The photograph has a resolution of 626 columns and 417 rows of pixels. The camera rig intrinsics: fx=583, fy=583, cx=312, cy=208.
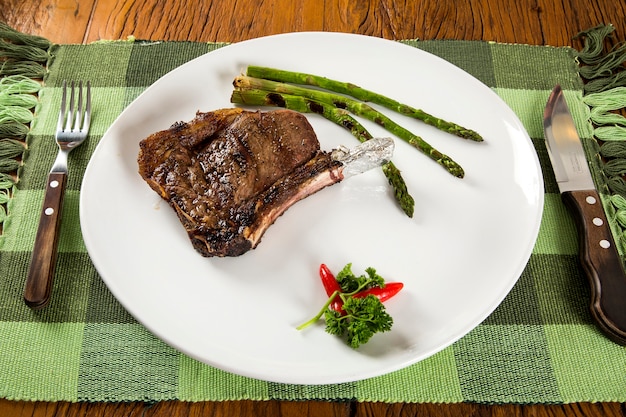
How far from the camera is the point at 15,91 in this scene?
141 inches

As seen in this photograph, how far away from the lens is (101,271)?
264 centimetres

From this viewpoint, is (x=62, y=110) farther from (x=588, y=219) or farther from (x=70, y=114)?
(x=588, y=219)

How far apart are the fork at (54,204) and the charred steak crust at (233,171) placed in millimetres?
582

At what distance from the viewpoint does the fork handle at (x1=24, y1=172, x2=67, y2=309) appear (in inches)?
110

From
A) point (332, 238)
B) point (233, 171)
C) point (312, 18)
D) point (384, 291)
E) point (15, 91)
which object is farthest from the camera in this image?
point (312, 18)

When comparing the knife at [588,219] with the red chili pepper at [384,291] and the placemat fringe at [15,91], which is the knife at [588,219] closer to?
the red chili pepper at [384,291]

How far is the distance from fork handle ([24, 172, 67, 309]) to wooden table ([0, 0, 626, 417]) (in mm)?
1374

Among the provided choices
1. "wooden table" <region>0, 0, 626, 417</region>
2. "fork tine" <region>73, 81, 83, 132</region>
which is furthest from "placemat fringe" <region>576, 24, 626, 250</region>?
"fork tine" <region>73, 81, 83, 132</region>

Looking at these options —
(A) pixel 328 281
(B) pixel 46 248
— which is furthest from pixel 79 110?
(A) pixel 328 281

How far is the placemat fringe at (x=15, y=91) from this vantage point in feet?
10.9

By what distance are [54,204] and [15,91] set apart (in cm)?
102

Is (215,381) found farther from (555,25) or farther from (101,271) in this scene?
(555,25)

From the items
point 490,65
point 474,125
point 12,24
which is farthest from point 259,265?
point 12,24

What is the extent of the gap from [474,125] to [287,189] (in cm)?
116
